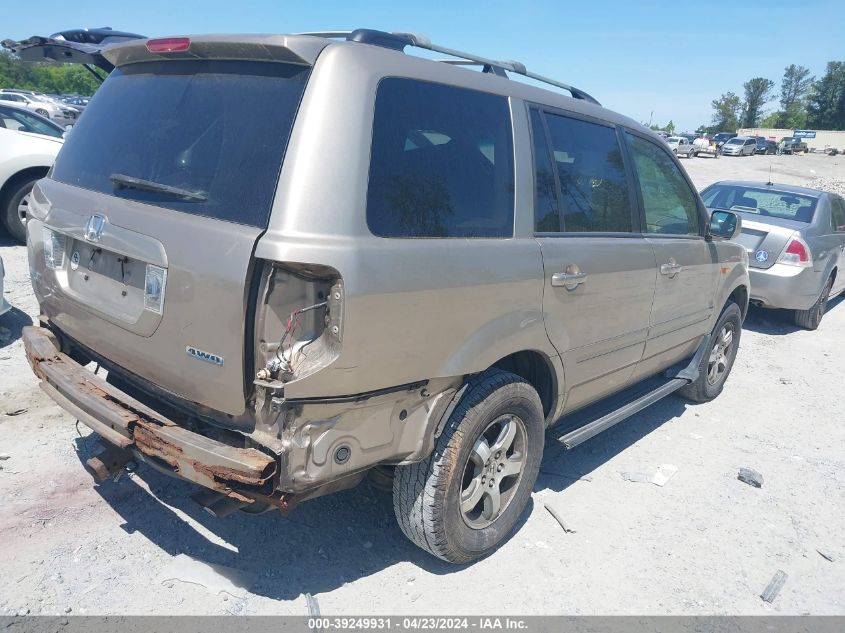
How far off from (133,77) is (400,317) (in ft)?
5.67

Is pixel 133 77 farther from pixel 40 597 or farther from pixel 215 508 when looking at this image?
pixel 40 597

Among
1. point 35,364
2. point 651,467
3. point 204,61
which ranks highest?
point 204,61

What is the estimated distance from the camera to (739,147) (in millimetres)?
49281

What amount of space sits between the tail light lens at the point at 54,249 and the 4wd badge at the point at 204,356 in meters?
1.03

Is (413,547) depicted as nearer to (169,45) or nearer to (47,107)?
(169,45)

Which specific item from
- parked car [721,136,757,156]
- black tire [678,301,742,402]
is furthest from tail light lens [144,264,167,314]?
parked car [721,136,757,156]

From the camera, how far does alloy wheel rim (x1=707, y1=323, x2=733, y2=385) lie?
17.4 ft

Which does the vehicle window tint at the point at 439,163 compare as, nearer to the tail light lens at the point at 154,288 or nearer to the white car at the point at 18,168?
the tail light lens at the point at 154,288

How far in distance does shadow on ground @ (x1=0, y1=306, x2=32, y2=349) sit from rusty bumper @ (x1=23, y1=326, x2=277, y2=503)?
2584 mm

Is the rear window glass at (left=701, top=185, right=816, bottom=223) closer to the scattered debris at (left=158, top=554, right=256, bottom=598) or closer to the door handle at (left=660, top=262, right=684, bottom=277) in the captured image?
the door handle at (left=660, top=262, right=684, bottom=277)

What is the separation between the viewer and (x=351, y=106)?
2.25 m

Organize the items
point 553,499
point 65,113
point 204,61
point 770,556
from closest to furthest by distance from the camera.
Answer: point 204,61, point 770,556, point 553,499, point 65,113

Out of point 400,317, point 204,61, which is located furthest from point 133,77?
point 400,317

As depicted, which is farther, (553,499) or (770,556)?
(553,499)
